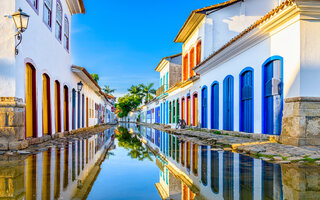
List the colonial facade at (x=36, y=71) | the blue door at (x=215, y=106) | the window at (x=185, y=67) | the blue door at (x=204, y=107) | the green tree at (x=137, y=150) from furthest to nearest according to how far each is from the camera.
Result: the window at (x=185, y=67) < the blue door at (x=204, y=107) < the blue door at (x=215, y=106) < the colonial facade at (x=36, y=71) < the green tree at (x=137, y=150)

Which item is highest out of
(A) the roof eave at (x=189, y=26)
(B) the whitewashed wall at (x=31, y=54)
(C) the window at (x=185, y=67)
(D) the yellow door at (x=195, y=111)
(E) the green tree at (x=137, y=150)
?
(A) the roof eave at (x=189, y=26)

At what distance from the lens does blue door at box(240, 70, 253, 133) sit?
10.7 meters

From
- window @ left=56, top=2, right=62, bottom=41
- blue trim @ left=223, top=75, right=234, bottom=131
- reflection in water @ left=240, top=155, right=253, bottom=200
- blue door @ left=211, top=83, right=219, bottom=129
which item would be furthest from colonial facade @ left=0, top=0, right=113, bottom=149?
blue trim @ left=223, top=75, right=234, bottom=131

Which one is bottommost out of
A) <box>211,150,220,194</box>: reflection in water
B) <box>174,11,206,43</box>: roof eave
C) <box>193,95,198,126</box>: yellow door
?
<box>211,150,220,194</box>: reflection in water

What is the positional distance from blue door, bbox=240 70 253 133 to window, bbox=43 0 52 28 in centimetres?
831

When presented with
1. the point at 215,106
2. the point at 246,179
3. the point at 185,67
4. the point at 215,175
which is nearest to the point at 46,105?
the point at 215,106

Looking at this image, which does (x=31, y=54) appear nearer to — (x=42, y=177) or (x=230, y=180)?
(x=42, y=177)

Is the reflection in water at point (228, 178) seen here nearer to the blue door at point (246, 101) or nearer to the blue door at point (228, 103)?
the blue door at point (246, 101)

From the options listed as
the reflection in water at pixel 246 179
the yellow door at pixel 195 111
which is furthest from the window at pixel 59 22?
the reflection in water at pixel 246 179

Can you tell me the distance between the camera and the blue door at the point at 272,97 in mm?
8625

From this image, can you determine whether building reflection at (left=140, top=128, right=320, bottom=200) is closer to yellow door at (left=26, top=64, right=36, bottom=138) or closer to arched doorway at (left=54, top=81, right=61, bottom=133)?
yellow door at (left=26, top=64, right=36, bottom=138)

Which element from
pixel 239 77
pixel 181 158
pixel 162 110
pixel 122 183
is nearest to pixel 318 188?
pixel 122 183

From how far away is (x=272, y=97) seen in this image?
9.04m

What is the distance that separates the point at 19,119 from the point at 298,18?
812cm
